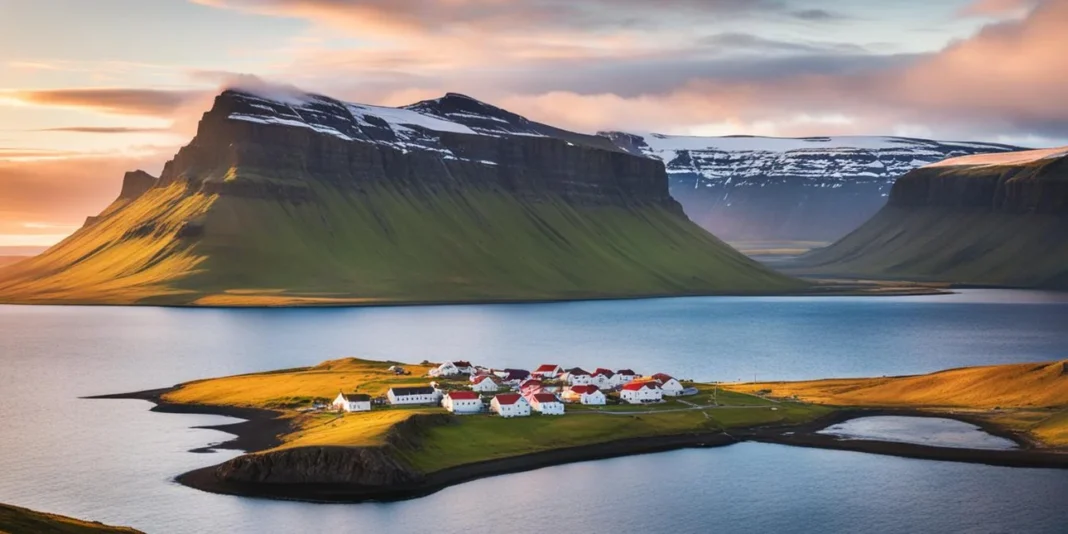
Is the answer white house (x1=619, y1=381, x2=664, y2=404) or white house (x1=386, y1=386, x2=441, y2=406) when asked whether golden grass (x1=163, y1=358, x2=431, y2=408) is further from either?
white house (x1=619, y1=381, x2=664, y2=404)

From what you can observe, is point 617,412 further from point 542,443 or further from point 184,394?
point 184,394

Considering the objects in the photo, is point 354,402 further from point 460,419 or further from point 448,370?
point 448,370

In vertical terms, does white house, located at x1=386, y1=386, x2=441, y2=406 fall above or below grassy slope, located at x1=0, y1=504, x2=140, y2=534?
above

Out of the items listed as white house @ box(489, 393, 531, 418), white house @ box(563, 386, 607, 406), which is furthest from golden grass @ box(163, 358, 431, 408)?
white house @ box(563, 386, 607, 406)

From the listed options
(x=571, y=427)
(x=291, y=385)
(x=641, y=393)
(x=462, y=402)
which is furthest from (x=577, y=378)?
(x=291, y=385)

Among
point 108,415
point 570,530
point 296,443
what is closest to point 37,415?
point 108,415

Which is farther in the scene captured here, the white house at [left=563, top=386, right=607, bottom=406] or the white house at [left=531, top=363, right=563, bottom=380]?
the white house at [left=531, top=363, right=563, bottom=380]
